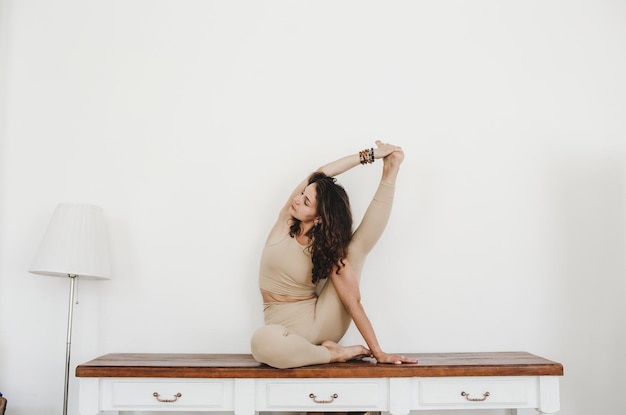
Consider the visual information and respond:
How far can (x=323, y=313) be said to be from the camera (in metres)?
2.77

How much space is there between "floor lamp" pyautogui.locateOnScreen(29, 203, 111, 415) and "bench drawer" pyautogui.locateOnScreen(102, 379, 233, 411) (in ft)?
1.44

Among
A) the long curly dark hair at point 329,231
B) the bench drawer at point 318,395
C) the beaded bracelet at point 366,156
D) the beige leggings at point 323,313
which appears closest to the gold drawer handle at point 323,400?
the bench drawer at point 318,395

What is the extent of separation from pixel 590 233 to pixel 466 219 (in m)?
0.63

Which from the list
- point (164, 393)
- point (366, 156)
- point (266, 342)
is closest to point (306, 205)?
point (366, 156)

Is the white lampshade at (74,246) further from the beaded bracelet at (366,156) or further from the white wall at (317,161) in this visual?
the beaded bracelet at (366,156)

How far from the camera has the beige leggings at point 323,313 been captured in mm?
2531

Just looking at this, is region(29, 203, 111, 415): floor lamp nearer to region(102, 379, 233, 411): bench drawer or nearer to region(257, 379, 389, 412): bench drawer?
region(102, 379, 233, 411): bench drawer

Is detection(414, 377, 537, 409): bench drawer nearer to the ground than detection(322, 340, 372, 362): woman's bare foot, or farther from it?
nearer to the ground

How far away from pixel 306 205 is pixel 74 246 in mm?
1050

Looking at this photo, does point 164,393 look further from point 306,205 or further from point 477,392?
point 477,392

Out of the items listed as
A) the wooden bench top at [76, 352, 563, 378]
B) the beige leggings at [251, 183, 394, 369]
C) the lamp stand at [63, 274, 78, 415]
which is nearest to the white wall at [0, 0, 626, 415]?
the lamp stand at [63, 274, 78, 415]

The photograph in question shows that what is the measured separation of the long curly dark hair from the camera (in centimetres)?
271

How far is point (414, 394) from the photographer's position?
8.29ft

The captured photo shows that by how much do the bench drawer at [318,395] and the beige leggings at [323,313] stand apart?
0.29ft
